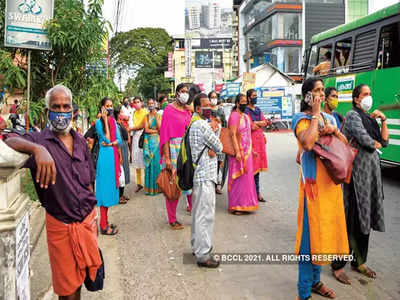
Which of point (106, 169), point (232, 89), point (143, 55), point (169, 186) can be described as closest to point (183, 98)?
point (169, 186)

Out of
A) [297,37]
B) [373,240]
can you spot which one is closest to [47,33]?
[373,240]

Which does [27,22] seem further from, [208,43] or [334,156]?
[208,43]

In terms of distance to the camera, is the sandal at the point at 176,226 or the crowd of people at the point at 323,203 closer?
the crowd of people at the point at 323,203

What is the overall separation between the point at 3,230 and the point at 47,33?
12.6 feet

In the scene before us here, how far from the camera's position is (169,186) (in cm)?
504

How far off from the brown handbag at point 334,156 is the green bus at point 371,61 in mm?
5442

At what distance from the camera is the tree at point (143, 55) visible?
1950cm

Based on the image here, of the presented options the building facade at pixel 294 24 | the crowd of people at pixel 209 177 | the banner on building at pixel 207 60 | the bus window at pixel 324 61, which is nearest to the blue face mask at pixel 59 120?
the crowd of people at pixel 209 177

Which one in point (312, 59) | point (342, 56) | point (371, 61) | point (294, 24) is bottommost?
point (371, 61)

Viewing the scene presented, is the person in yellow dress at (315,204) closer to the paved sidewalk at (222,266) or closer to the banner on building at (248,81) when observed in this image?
the paved sidewalk at (222,266)

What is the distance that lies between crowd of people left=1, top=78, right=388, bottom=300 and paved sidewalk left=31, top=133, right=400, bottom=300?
21 centimetres

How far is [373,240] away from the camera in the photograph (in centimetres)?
460

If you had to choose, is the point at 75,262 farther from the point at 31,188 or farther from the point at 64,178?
the point at 31,188

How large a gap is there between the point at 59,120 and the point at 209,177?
74.2 inches
